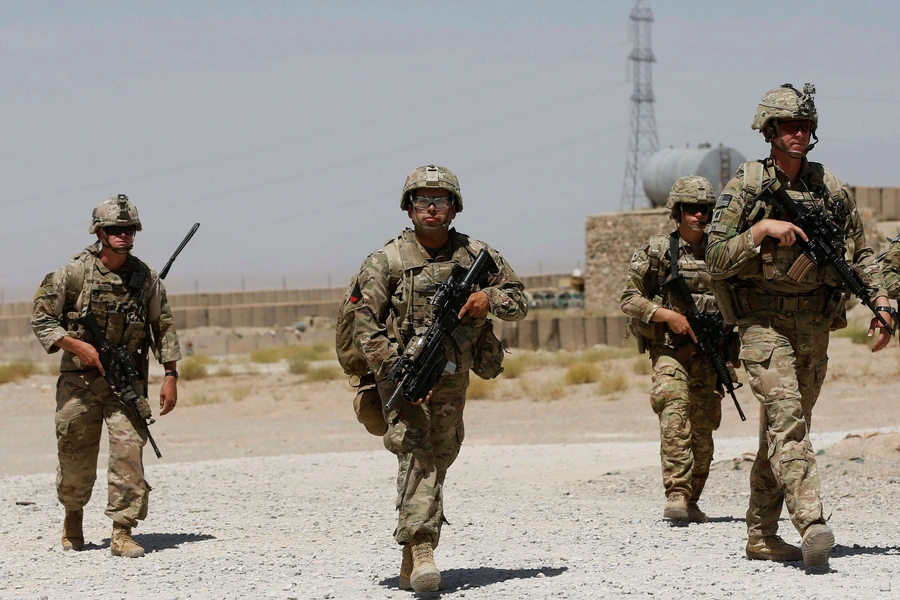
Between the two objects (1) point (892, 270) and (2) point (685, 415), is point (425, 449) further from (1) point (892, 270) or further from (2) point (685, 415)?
(1) point (892, 270)

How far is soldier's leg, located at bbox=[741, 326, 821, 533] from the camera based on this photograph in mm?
6062

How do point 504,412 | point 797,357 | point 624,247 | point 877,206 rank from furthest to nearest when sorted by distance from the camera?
point 624,247 < point 877,206 < point 504,412 < point 797,357

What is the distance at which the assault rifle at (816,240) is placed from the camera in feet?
20.5

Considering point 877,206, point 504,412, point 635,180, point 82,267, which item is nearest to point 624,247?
point 877,206

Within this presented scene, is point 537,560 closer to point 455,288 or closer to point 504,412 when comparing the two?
point 455,288

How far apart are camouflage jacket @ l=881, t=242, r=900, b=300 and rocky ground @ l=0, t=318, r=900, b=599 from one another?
1331 millimetres

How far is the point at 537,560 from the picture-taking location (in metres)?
7.04

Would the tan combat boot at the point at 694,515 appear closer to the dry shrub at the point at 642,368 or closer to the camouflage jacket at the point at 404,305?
the camouflage jacket at the point at 404,305

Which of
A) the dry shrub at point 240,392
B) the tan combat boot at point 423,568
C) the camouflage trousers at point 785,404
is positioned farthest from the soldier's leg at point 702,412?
the dry shrub at point 240,392

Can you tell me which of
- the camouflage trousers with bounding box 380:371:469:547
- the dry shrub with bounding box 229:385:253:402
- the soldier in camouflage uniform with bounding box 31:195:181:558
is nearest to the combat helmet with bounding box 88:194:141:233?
the soldier in camouflage uniform with bounding box 31:195:181:558

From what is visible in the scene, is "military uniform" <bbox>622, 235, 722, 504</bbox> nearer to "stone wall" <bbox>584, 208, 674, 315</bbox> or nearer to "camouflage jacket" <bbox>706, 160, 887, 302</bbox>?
"camouflage jacket" <bbox>706, 160, 887, 302</bbox>

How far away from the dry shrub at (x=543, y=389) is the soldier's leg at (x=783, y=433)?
53.3ft

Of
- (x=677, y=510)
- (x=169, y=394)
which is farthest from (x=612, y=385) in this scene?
(x=169, y=394)

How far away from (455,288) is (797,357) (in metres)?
1.67
